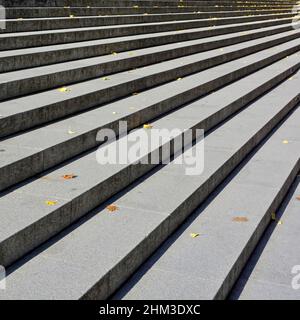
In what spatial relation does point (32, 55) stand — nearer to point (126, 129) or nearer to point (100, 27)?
point (126, 129)

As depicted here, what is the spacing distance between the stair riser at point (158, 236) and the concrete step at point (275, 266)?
0.63 metres

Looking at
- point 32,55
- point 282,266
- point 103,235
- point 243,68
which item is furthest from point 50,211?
point 243,68

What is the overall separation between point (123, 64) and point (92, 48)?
0.50m

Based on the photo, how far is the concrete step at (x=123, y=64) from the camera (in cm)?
561

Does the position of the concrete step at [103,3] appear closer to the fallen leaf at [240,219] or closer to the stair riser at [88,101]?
the stair riser at [88,101]

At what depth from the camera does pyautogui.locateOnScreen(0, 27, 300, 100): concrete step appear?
18.4 ft

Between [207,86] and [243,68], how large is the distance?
6.43ft

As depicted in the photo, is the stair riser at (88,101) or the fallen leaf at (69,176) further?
Answer: the stair riser at (88,101)

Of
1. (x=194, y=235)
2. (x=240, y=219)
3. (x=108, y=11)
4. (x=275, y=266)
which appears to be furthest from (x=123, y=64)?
(x=275, y=266)

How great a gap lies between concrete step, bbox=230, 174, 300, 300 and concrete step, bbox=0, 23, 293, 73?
3.40 m

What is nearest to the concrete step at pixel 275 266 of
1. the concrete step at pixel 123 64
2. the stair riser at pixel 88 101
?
the stair riser at pixel 88 101

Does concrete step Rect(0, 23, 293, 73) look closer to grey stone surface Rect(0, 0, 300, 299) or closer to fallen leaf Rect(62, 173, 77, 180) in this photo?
grey stone surface Rect(0, 0, 300, 299)

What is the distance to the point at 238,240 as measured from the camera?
3.99 metres
